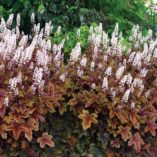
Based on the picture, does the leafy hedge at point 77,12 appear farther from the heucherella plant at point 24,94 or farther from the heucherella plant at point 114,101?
the heucherella plant at point 24,94

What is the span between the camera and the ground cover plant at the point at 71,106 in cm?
381

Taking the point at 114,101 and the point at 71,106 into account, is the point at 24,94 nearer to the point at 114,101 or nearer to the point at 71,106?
the point at 71,106

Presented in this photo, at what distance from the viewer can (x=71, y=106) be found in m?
4.12

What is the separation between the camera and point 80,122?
4.18 m

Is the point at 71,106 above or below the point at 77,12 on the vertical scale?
below

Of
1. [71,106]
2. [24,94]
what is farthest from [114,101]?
[24,94]

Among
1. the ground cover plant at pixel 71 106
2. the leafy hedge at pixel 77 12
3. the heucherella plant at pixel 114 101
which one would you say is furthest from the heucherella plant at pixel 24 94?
the leafy hedge at pixel 77 12

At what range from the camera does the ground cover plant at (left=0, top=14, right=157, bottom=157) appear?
3.81 m

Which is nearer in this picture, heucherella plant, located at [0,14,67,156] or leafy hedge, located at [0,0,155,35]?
heucherella plant, located at [0,14,67,156]

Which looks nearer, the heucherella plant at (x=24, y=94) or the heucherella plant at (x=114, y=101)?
the heucherella plant at (x=24, y=94)

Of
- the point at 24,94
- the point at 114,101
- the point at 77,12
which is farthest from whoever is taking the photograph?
the point at 77,12

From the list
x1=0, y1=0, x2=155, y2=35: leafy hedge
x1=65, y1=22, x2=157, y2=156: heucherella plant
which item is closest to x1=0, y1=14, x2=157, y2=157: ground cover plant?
x1=65, y1=22, x2=157, y2=156: heucherella plant

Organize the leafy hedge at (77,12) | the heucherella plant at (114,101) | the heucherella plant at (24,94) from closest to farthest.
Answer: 1. the heucherella plant at (24,94)
2. the heucherella plant at (114,101)
3. the leafy hedge at (77,12)

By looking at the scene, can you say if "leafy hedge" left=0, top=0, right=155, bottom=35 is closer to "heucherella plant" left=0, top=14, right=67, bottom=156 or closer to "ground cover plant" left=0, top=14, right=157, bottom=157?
"ground cover plant" left=0, top=14, right=157, bottom=157
